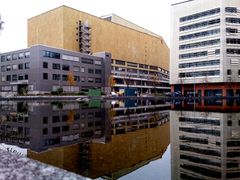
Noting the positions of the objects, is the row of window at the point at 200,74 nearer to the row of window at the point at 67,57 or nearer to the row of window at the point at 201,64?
the row of window at the point at 201,64

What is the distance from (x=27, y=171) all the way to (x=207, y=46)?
312 feet

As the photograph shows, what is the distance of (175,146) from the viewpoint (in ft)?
36.7

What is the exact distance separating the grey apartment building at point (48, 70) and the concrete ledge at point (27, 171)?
84.4 metres

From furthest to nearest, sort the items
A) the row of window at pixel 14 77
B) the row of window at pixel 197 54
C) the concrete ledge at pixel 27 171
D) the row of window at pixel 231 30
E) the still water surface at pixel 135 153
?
the row of window at pixel 14 77
the row of window at pixel 197 54
the row of window at pixel 231 30
the still water surface at pixel 135 153
the concrete ledge at pixel 27 171

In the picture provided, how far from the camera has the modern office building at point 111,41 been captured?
360ft

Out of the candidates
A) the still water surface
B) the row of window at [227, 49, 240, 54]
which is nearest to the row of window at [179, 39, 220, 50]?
the row of window at [227, 49, 240, 54]

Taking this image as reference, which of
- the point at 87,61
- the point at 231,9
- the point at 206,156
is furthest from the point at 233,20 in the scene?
the point at 206,156

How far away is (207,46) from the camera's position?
310ft

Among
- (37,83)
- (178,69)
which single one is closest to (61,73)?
(37,83)

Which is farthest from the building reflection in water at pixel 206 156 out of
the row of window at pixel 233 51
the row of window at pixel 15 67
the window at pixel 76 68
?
the window at pixel 76 68

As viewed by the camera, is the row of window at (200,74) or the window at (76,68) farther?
the window at (76,68)

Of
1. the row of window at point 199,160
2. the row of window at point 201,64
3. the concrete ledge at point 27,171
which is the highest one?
the row of window at point 201,64

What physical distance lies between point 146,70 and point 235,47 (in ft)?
191

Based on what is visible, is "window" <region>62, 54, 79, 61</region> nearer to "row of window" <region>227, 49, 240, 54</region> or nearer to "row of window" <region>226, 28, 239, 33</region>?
"row of window" <region>227, 49, 240, 54</region>
